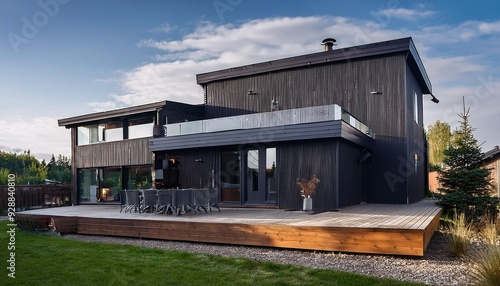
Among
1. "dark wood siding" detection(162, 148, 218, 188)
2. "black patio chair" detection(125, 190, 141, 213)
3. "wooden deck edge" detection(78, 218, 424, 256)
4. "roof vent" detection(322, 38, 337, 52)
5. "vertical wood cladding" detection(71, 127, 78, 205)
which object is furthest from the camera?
"vertical wood cladding" detection(71, 127, 78, 205)

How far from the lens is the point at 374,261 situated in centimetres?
654

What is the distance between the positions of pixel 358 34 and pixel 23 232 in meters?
13.6

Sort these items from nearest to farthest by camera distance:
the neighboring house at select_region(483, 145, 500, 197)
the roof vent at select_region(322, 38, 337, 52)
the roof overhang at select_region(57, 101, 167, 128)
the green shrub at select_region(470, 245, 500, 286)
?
the green shrub at select_region(470, 245, 500, 286) < the roof vent at select_region(322, 38, 337, 52) < the roof overhang at select_region(57, 101, 167, 128) < the neighboring house at select_region(483, 145, 500, 197)

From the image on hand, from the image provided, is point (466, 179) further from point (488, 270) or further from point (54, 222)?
point (54, 222)

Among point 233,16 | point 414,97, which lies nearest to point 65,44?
point 233,16

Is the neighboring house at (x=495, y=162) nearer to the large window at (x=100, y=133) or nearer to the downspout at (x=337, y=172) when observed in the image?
the downspout at (x=337, y=172)

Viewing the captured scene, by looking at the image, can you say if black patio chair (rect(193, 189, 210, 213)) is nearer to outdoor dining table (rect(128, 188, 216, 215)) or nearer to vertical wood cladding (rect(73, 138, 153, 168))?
outdoor dining table (rect(128, 188, 216, 215))

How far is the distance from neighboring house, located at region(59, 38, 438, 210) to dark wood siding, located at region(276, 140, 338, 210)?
29 mm

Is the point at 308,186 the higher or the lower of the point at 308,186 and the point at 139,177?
the lower

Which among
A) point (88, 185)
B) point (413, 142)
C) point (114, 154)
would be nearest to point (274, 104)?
point (413, 142)

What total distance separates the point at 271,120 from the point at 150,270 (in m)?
7.22

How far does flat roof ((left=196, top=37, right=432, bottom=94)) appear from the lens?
1365 cm

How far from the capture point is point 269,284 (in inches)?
209

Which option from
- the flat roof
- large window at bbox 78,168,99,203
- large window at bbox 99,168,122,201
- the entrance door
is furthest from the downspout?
large window at bbox 78,168,99,203
